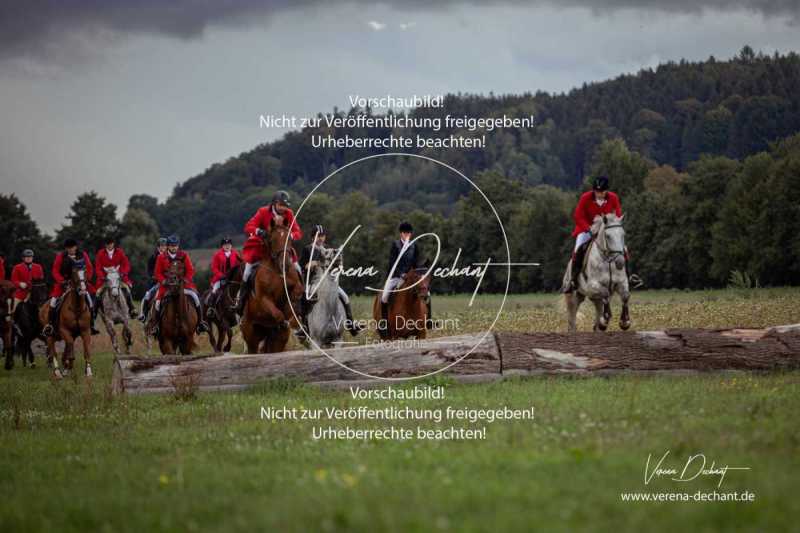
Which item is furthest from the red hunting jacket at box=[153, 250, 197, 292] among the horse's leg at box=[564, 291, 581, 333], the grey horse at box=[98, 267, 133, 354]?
the horse's leg at box=[564, 291, 581, 333]

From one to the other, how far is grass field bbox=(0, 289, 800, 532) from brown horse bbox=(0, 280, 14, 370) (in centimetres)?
1375

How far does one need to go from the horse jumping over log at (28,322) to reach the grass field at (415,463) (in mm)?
14547

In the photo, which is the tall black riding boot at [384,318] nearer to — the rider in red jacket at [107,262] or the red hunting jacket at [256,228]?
the red hunting jacket at [256,228]

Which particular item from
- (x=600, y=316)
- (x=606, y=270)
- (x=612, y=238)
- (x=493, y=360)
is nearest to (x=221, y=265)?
(x=600, y=316)

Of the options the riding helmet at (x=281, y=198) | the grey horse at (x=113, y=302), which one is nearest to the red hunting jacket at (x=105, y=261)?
the grey horse at (x=113, y=302)

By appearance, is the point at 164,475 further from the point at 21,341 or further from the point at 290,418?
the point at 21,341

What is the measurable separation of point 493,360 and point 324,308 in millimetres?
4740

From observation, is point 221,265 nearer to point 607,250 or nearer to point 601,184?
point 601,184

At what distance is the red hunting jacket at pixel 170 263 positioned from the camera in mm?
21484

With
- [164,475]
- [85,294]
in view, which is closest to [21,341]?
[85,294]

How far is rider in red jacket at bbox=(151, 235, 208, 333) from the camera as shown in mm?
21375

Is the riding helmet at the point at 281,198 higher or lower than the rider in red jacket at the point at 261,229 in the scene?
higher

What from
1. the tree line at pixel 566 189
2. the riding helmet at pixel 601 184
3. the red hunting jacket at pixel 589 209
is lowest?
the red hunting jacket at pixel 589 209

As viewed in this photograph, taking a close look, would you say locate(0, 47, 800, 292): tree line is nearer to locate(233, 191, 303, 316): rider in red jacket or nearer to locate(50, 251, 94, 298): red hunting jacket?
locate(233, 191, 303, 316): rider in red jacket
